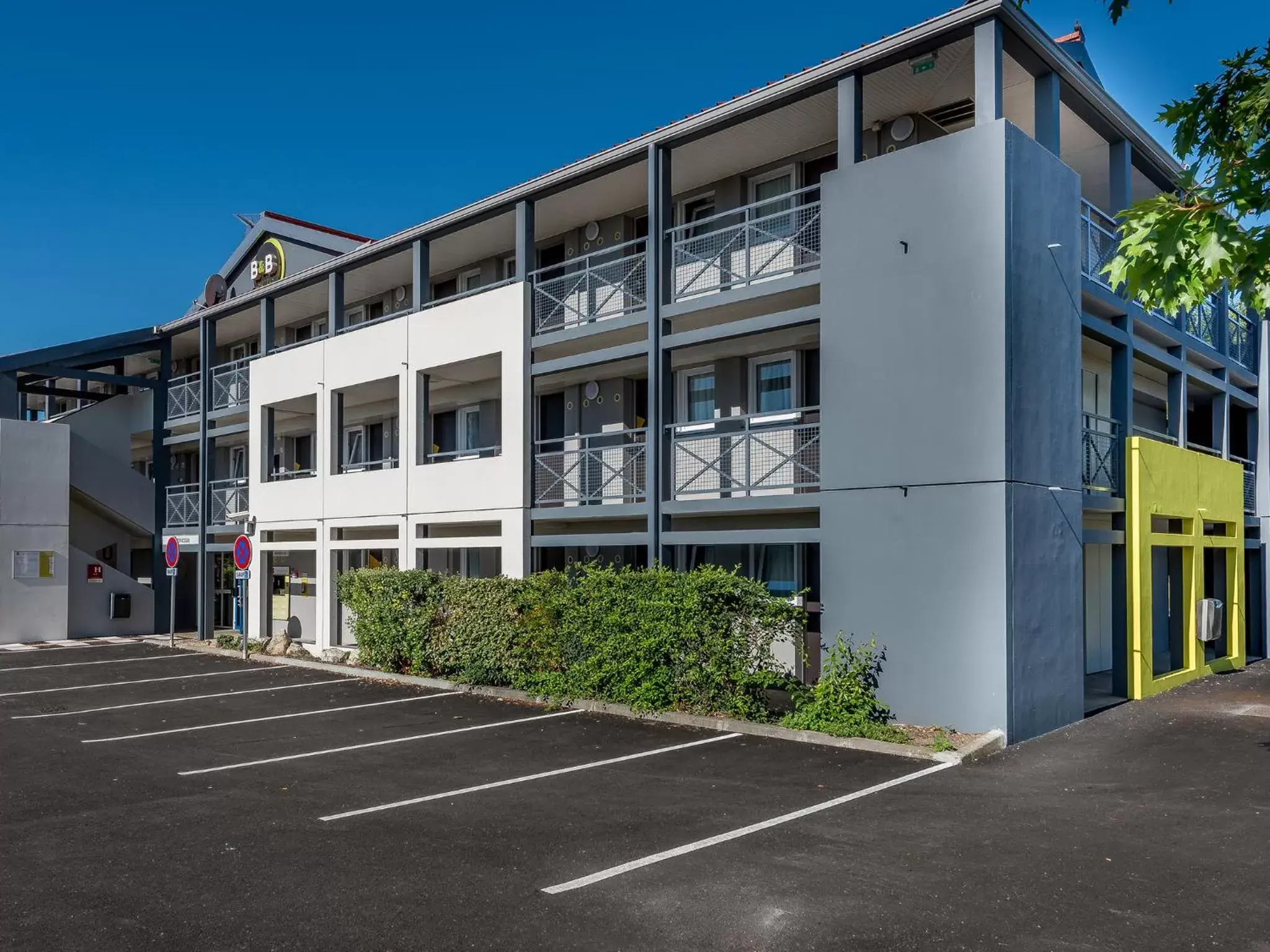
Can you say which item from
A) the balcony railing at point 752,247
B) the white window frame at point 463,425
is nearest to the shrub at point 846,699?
the balcony railing at point 752,247

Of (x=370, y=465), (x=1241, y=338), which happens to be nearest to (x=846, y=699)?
(x=1241, y=338)

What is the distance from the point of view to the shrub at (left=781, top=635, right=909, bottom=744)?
11133mm

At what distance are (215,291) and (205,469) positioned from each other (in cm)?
507

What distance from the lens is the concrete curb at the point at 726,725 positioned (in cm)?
1017

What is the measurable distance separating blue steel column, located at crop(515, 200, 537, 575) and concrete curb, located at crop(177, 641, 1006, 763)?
2420mm

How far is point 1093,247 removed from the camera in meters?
13.5

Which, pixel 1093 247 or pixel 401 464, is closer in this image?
pixel 1093 247

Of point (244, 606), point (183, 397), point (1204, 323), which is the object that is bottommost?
point (244, 606)

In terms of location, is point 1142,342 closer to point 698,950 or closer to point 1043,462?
point 1043,462

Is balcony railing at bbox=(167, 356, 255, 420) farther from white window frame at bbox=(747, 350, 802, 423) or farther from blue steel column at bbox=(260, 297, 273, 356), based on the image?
white window frame at bbox=(747, 350, 802, 423)

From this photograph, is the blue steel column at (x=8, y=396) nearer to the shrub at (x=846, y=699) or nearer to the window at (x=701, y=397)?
the window at (x=701, y=397)

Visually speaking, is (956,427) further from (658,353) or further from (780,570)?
(780,570)

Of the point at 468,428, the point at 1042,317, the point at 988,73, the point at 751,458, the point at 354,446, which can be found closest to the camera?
the point at 988,73

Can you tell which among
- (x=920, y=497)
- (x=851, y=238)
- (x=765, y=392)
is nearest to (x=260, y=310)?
(x=765, y=392)
